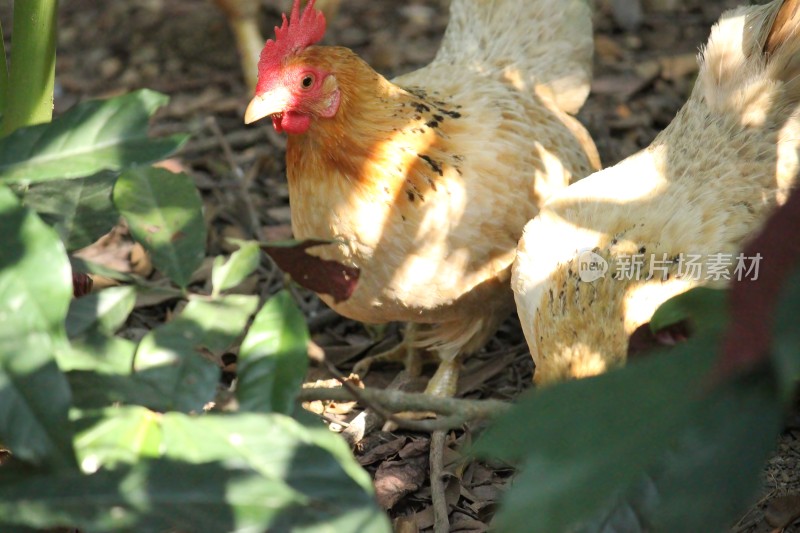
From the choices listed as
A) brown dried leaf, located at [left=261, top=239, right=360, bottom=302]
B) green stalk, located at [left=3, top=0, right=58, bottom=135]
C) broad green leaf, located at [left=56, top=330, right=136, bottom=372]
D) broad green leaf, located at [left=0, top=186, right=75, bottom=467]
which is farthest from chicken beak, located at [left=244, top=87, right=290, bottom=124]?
broad green leaf, located at [left=0, top=186, right=75, bottom=467]

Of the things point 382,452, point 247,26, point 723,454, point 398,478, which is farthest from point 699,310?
point 247,26

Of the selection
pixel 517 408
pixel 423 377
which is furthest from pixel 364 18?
pixel 517 408

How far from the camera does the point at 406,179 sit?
2.58 metres

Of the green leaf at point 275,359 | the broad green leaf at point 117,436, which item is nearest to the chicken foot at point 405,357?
the green leaf at point 275,359

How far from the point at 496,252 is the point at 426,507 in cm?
80

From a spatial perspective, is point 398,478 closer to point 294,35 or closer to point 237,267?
point 237,267

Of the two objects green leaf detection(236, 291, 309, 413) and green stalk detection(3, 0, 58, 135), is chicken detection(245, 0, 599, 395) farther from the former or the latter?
green leaf detection(236, 291, 309, 413)

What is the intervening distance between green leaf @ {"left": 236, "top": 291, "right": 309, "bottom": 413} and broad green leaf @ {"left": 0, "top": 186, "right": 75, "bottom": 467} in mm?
310

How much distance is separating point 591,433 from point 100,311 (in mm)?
956

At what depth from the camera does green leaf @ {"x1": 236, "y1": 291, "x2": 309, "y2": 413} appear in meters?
1.45

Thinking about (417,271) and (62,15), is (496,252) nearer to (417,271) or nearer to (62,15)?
(417,271)

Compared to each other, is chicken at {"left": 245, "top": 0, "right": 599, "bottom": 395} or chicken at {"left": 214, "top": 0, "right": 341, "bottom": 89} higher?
chicken at {"left": 245, "top": 0, "right": 599, "bottom": 395}

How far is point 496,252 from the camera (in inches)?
105

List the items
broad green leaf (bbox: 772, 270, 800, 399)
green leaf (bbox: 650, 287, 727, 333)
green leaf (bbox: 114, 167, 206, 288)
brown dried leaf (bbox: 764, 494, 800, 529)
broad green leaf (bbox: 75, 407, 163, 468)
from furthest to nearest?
brown dried leaf (bbox: 764, 494, 800, 529) → green leaf (bbox: 114, 167, 206, 288) → broad green leaf (bbox: 75, 407, 163, 468) → green leaf (bbox: 650, 287, 727, 333) → broad green leaf (bbox: 772, 270, 800, 399)
